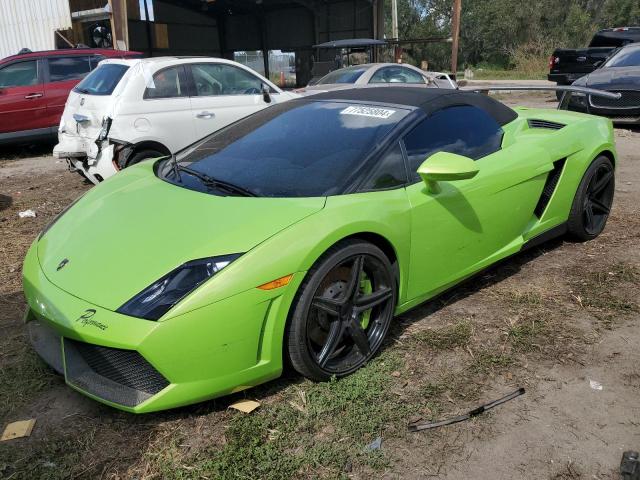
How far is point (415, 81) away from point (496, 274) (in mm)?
7592

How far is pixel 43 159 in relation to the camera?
938 centimetres

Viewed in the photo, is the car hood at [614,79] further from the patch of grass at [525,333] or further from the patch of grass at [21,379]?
the patch of grass at [21,379]

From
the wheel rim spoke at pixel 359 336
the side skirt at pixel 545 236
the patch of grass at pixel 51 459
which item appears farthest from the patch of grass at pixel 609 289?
the patch of grass at pixel 51 459

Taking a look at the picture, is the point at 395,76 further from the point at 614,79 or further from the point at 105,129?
the point at 105,129

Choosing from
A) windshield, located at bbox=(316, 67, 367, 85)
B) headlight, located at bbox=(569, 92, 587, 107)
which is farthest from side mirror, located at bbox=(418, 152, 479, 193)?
headlight, located at bbox=(569, 92, 587, 107)

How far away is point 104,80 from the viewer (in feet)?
21.6

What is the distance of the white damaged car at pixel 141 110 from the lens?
6.09m

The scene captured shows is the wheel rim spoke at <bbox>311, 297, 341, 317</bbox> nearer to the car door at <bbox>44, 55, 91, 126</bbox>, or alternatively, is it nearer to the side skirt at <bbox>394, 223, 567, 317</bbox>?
the side skirt at <bbox>394, 223, 567, 317</bbox>

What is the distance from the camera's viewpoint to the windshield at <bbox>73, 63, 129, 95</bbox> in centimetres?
645

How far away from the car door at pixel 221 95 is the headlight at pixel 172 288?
4676mm

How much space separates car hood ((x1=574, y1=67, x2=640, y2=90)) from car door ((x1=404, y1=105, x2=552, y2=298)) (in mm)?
7213

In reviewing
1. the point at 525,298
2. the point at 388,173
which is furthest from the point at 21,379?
the point at 525,298

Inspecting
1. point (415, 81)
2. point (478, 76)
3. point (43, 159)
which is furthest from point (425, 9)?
point (43, 159)

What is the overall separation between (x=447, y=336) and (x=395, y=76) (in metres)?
8.26
